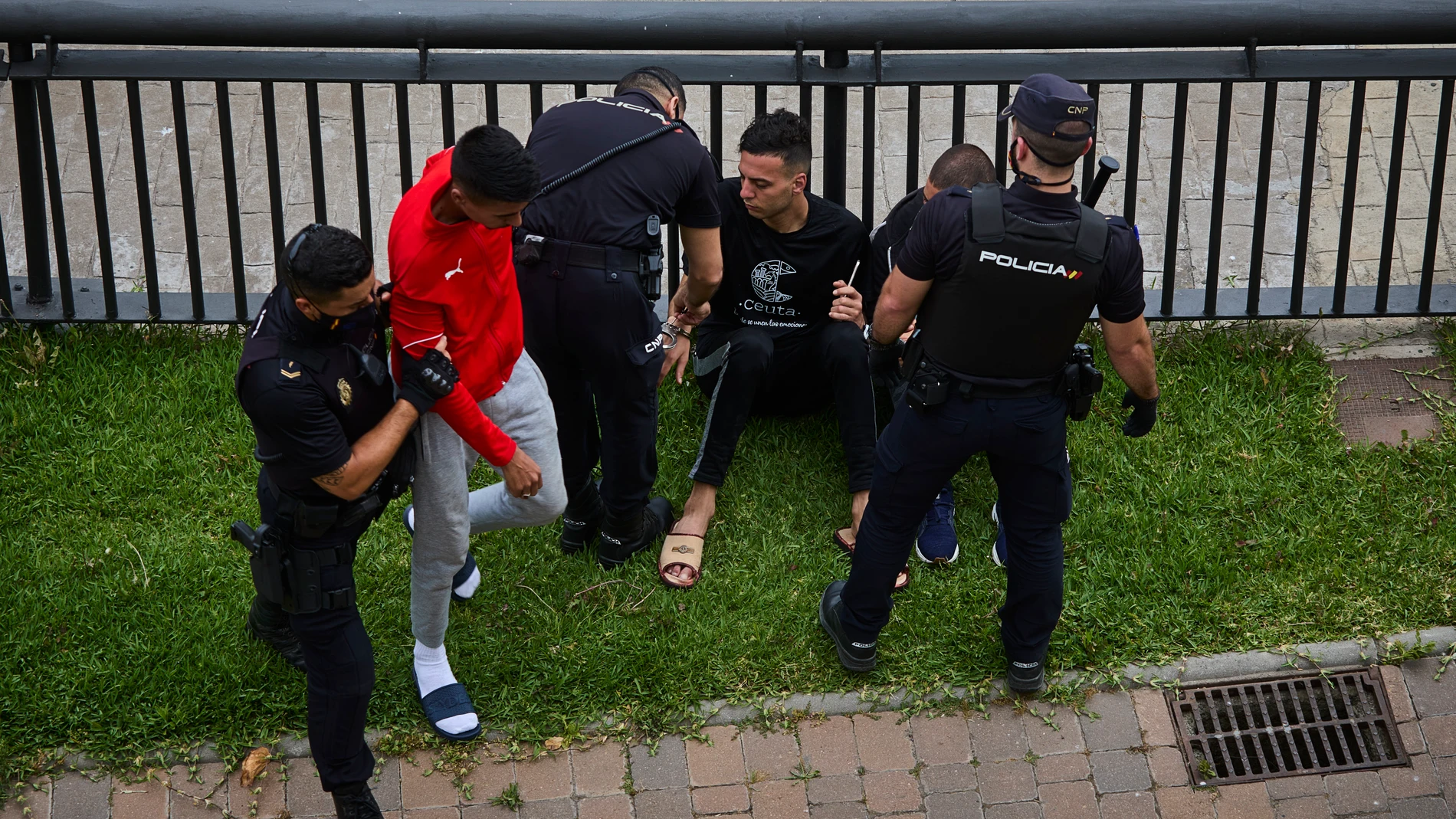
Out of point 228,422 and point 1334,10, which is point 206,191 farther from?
point 1334,10

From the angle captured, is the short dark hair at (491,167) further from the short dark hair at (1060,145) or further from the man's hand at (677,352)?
the man's hand at (677,352)

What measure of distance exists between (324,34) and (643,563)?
8.17 ft

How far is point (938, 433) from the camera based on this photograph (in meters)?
4.24

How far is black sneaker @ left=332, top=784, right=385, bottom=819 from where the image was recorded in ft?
13.6

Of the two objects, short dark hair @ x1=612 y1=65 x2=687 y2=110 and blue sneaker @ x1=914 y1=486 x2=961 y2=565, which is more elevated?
short dark hair @ x1=612 y1=65 x2=687 y2=110

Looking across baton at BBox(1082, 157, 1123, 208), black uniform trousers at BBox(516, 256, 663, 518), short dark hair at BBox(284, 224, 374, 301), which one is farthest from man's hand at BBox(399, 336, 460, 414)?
baton at BBox(1082, 157, 1123, 208)

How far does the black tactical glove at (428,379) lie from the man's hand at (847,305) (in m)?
1.78

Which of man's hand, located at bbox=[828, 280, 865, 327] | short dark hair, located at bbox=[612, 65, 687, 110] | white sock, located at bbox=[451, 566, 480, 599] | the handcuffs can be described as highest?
short dark hair, located at bbox=[612, 65, 687, 110]

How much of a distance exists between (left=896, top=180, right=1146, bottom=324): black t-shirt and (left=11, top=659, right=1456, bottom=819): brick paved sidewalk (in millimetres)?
1470

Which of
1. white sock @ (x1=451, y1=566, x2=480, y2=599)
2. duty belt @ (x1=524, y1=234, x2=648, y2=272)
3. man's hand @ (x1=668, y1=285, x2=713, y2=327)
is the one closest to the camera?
duty belt @ (x1=524, y1=234, x2=648, y2=272)

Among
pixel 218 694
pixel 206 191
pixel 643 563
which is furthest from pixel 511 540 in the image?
pixel 206 191

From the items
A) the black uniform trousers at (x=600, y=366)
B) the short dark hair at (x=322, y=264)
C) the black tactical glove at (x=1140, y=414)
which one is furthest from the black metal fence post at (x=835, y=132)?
the short dark hair at (x=322, y=264)

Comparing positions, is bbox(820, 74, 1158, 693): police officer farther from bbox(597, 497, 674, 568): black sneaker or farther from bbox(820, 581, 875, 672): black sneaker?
bbox(597, 497, 674, 568): black sneaker

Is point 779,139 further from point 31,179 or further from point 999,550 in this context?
point 31,179
